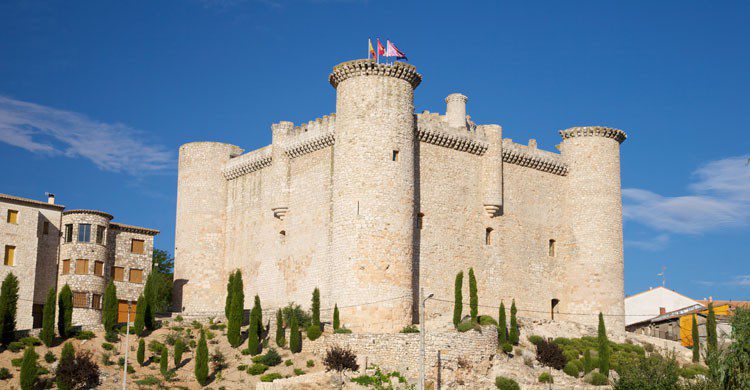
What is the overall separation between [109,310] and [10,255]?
6.48m

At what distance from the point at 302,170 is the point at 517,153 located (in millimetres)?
11705

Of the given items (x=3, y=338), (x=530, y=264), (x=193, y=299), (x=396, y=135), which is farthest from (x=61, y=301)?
(x=530, y=264)

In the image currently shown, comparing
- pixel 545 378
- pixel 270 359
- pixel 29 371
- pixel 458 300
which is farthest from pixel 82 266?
pixel 545 378

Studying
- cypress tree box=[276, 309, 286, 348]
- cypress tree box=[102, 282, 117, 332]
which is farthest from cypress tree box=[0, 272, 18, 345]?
A: cypress tree box=[276, 309, 286, 348]

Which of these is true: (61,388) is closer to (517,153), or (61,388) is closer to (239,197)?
(239,197)

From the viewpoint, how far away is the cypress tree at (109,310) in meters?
49.9

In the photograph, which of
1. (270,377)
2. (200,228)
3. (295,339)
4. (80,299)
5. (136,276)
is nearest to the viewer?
(270,377)

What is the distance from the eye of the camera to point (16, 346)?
152 ft

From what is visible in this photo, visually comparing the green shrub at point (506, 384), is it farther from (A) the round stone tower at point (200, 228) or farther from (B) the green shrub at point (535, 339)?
(A) the round stone tower at point (200, 228)

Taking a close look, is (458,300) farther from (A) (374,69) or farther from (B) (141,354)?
(B) (141,354)

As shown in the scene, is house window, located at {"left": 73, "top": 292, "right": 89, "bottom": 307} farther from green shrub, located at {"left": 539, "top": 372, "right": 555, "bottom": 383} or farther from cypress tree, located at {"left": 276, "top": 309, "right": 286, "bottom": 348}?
green shrub, located at {"left": 539, "top": 372, "right": 555, "bottom": 383}

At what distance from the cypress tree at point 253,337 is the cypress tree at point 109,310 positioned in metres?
6.92

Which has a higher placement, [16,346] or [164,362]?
[16,346]

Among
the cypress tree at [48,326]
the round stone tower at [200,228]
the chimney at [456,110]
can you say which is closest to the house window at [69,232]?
the round stone tower at [200,228]
